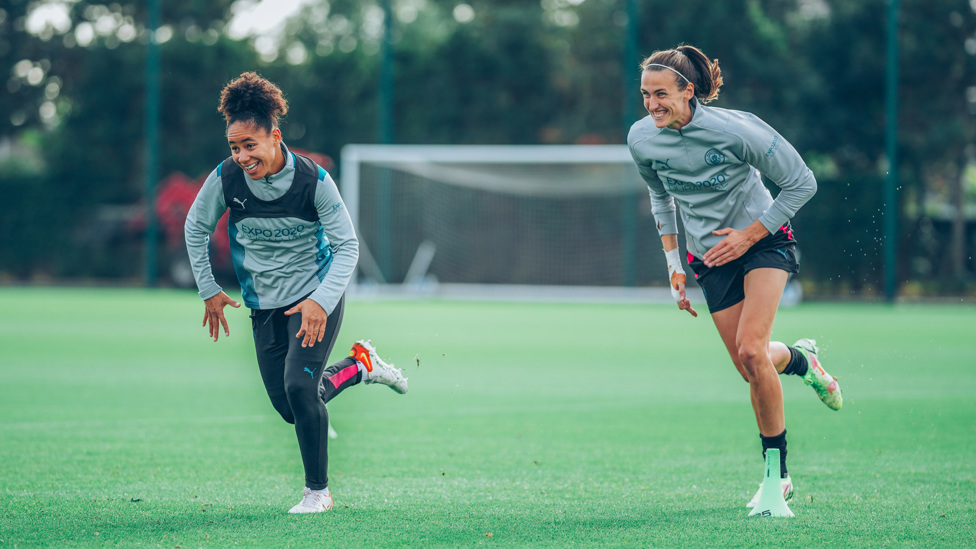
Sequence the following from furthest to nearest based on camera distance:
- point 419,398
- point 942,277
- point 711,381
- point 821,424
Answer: point 942,277 → point 711,381 → point 419,398 → point 821,424

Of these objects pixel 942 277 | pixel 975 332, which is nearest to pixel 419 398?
pixel 975 332

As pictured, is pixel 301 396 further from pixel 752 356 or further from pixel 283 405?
pixel 752 356

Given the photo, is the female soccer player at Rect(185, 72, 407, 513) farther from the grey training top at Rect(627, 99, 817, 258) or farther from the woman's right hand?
the grey training top at Rect(627, 99, 817, 258)

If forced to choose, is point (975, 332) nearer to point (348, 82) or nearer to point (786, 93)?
point (786, 93)

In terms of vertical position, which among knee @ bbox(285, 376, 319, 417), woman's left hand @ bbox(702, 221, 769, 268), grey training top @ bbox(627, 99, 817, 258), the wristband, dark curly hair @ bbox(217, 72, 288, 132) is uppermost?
dark curly hair @ bbox(217, 72, 288, 132)

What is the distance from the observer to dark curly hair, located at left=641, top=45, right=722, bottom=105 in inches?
196

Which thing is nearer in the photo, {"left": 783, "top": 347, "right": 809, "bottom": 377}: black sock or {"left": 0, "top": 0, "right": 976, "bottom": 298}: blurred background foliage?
{"left": 783, "top": 347, "right": 809, "bottom": 377}: black sock

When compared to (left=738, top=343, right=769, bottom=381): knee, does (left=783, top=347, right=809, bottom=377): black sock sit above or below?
below

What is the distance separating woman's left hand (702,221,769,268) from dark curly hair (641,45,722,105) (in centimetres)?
66

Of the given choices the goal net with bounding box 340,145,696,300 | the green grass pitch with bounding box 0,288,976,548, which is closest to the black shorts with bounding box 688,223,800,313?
Answer: the green grass pitch with bounding box 0,288,976,548

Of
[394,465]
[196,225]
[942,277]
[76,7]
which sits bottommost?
[942,277]

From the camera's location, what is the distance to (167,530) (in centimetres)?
440

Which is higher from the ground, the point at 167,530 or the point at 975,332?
the point at 167,530

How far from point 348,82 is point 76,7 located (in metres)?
13.5
